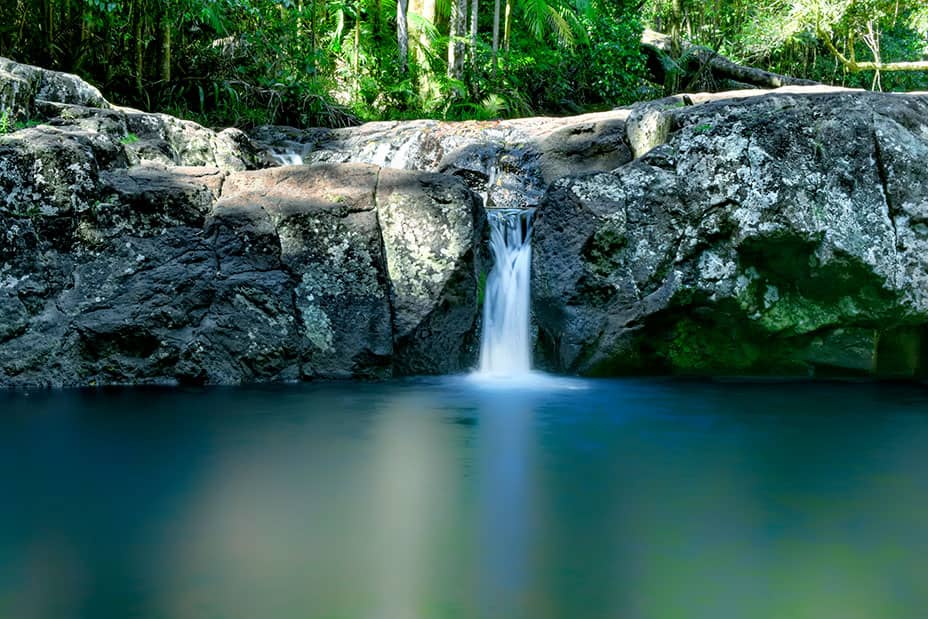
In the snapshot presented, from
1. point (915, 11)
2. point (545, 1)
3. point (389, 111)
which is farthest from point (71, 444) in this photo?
point (545, 1)

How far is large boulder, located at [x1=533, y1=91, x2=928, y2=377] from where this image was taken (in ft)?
21.5

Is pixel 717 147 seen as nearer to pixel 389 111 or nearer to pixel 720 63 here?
pixel 389 111

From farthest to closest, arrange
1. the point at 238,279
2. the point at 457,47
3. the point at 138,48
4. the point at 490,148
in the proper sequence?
the point at 457,47, the point at 138,48, the point at 490,148, the point at 238,279

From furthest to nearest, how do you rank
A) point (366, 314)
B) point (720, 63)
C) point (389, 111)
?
point (720, 63) → point (389, 111) → point (366, 314)

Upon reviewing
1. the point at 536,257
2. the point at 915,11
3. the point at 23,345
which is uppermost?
the point at 915,11

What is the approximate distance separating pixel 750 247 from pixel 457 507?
416cm

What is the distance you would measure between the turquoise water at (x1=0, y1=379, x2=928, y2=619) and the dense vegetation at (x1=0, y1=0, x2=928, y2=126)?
6.41 metres

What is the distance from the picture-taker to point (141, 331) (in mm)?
6145

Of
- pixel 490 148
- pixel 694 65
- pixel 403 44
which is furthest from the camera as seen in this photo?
pixel 694 65

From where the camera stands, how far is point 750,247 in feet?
21.9

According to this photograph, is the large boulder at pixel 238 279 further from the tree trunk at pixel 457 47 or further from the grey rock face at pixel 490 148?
the tree trunk at pixel 457 47

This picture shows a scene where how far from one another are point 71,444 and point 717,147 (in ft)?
18.0

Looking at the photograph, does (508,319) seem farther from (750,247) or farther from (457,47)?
(457,47)

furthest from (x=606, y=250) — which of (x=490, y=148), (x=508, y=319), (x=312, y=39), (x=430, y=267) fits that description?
(x=312, y=39)
